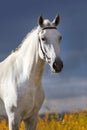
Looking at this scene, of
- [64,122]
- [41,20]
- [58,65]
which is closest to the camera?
[58,65]

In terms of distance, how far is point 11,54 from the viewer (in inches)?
381

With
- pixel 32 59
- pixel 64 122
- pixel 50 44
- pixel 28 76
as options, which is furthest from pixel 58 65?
pixel 64 122

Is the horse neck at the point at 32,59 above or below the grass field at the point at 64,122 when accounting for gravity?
above

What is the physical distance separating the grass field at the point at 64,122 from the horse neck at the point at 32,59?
1.80 m

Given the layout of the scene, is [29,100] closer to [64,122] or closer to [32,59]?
[32,59]

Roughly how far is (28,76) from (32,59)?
0.31 m

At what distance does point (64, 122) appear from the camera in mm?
10867

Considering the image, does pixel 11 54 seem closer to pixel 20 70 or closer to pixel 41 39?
pixel 20 70

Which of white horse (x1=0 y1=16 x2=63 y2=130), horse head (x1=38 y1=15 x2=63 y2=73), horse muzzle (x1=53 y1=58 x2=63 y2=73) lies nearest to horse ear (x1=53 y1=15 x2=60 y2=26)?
white horse (x1=0 y1=16 x2=63 y2=130)

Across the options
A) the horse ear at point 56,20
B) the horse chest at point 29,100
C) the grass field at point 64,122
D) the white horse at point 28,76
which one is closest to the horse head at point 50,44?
the white horse at point 28,76

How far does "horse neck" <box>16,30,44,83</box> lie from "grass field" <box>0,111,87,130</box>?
1796 millimetres

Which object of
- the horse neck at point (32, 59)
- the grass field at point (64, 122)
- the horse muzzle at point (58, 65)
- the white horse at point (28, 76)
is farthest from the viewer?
the grass field at point (64, 122)

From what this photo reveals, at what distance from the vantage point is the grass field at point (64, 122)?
1078 cm

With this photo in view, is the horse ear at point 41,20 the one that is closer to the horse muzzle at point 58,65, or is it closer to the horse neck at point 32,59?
the horse neck at point 32,59
